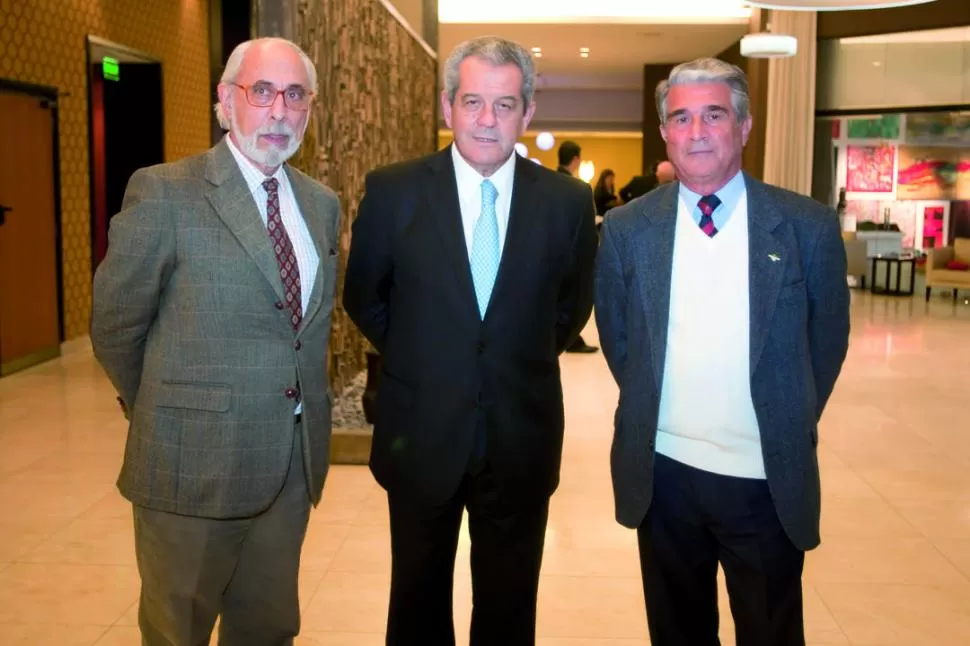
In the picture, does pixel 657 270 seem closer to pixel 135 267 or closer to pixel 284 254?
pixel 284 254

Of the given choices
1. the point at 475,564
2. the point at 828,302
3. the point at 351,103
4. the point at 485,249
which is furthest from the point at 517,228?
the point at 351,103

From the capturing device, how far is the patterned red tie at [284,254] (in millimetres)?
2414

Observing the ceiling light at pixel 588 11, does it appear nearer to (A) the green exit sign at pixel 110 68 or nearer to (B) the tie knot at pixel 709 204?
(A) the green exit sign at pixel 110 68

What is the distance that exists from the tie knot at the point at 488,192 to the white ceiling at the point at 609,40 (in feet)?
45.9

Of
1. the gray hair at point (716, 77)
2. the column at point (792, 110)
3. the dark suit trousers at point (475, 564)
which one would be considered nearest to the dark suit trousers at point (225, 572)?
the dark suit trousers at point (475, 564)

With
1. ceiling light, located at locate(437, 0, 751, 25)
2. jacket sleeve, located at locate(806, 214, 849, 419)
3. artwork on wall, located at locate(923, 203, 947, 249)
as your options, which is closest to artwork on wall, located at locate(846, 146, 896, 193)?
artwork on wall, located at locate(923, 203, 947, 249)

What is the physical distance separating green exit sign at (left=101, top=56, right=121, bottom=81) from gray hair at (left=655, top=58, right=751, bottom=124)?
9862mm

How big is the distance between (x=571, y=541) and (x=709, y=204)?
99.0 inches

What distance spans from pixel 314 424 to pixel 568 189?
886 millimetres

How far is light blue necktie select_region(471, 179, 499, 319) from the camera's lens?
255 cm

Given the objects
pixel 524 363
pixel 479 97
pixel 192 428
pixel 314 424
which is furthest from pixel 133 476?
pixel 479 97

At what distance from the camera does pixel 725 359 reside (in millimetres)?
2348

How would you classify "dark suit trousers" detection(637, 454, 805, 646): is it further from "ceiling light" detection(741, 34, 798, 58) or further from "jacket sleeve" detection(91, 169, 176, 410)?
"ceiling light" detection(741, 34, 798, 58)

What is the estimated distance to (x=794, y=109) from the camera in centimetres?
1614
